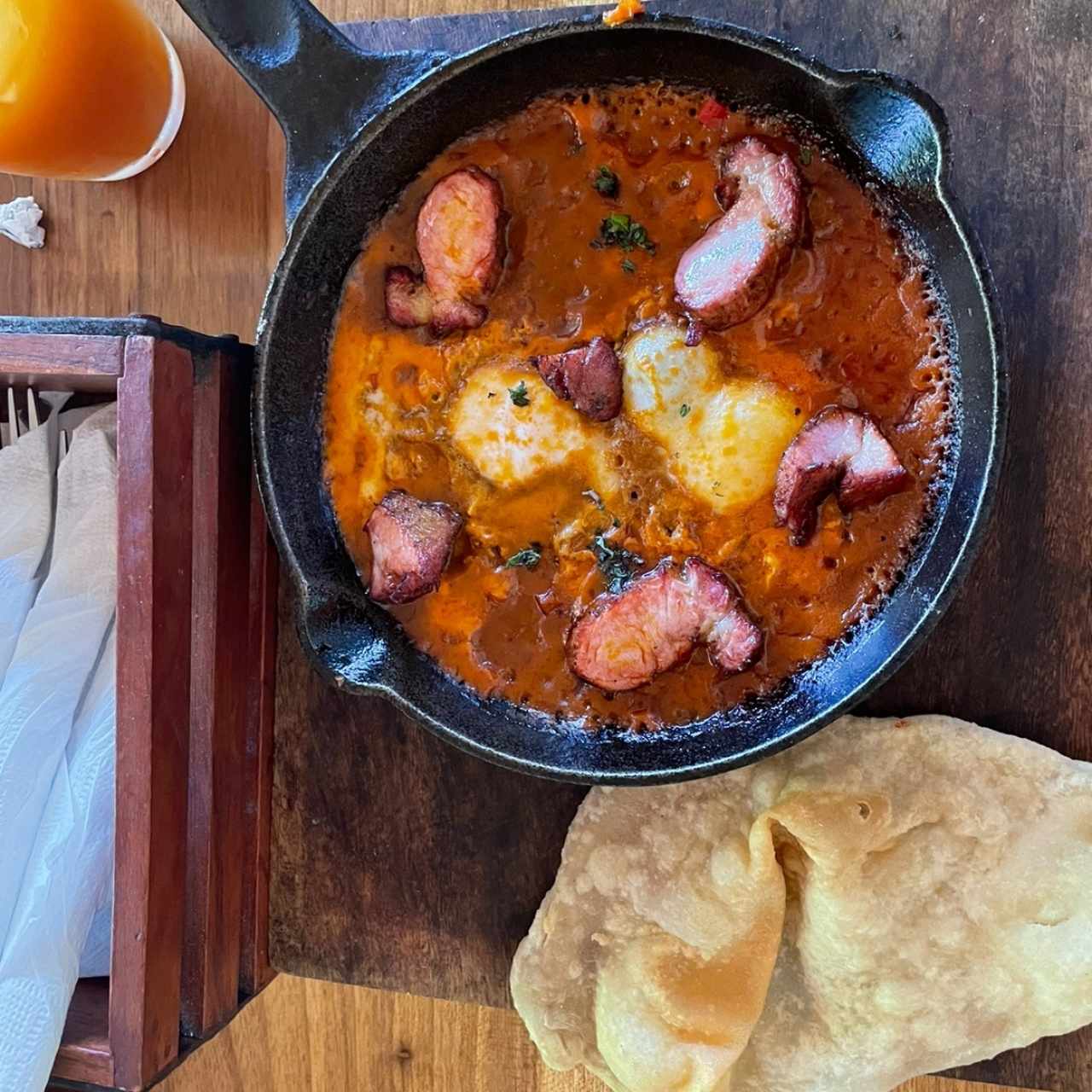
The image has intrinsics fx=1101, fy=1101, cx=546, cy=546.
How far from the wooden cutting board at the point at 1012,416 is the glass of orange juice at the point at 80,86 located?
0.43 m

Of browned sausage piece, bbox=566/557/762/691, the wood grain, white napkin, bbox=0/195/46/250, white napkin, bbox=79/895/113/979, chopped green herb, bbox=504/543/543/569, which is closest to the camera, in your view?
browned sausage piece, bbox=566/557/762/691

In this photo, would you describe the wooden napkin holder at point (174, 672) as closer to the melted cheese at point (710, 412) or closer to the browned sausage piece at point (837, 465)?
the melted cheese at point (710, 412)

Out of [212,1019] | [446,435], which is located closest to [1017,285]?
[446,435]

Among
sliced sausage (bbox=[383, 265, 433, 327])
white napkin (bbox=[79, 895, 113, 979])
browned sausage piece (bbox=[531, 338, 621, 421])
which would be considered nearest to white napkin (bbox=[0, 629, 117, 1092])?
white napkin (bbox=[79, 895, 113, 979])

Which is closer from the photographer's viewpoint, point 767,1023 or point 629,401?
point 629,401

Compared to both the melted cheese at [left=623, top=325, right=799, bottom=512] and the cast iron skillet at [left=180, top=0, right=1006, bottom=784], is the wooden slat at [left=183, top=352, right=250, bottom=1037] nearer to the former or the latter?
the cast iron skillet at [left=180, top=0, right=1006, bottom=784]

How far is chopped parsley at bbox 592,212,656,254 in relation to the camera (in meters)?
1.86

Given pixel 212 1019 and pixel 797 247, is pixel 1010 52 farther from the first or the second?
pixel 212 1019

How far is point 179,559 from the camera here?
182 cm

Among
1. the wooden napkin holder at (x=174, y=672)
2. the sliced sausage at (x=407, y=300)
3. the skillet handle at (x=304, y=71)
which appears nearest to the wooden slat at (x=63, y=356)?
the wooden napkin holder at (x=174, y=672)

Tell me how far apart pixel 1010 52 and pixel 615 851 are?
1642mm

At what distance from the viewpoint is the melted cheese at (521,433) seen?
1896 mm

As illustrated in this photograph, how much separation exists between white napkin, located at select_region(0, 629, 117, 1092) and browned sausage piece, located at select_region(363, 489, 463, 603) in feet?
1.57

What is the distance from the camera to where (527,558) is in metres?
1.93
